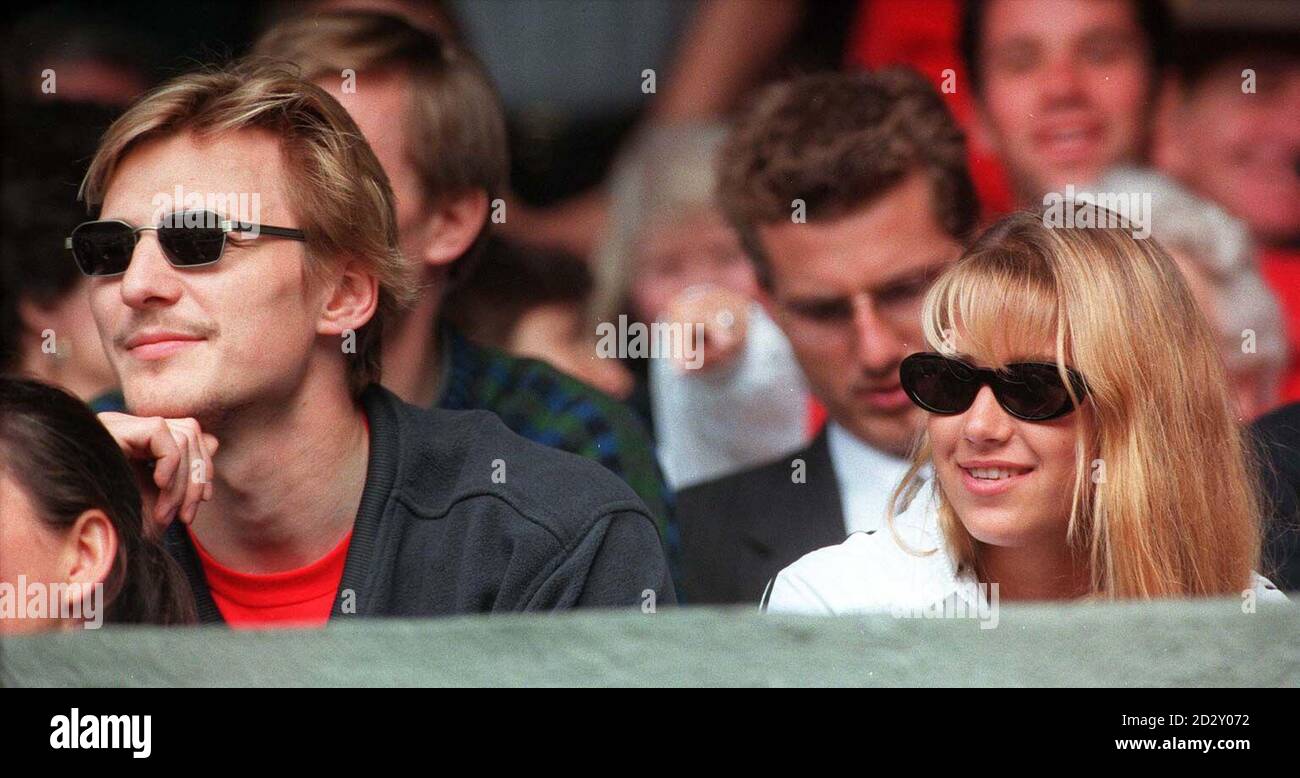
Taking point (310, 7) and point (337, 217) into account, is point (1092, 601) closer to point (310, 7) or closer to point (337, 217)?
point (337, 217)

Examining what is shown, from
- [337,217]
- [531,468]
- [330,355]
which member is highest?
[337,217]

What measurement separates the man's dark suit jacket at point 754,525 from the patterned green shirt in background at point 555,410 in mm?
64

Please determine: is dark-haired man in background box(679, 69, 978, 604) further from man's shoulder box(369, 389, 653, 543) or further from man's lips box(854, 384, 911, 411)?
man's shoulder box(369, 389, 653, 543)

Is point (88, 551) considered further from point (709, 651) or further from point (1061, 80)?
point (1061, 80)

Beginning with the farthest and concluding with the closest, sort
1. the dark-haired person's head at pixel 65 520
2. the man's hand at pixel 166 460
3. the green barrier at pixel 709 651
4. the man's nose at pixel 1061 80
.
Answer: the man's nose at pixel 1061 80, the man's hand at pixel 166 460, the dark-haired person's head at pixel 65 520, the green barrier at pixel 709 651

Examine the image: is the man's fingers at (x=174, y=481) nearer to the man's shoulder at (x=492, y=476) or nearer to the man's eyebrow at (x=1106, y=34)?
the man's shoulder at (x=492, y=476)

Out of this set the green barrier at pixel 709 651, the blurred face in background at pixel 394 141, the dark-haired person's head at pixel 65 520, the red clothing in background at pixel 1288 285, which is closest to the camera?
the green barrier at pixel 709 651

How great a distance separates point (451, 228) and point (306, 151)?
670mm

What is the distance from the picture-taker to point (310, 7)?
4203 millimetres

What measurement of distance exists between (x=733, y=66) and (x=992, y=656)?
2.56 m

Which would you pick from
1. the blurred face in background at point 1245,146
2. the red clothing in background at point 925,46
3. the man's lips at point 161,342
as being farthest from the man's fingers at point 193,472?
the blurred face in background at point 1245,146

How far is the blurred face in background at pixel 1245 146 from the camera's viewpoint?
3859mm

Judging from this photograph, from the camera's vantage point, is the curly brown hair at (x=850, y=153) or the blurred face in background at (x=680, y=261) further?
the blurred face in background at (x=680, y=261)
